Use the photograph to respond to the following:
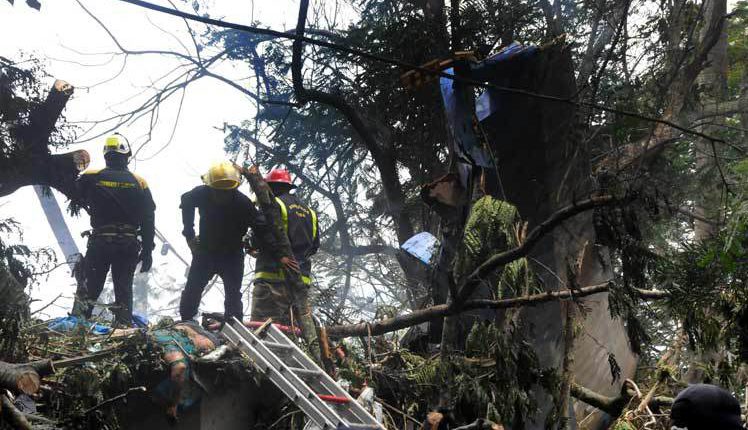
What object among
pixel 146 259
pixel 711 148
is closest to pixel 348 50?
pixel 146 259

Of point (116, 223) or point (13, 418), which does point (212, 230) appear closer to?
point (116, 223)

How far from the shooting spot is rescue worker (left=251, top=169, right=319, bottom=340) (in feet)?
21.2

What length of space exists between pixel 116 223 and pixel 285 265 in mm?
1836

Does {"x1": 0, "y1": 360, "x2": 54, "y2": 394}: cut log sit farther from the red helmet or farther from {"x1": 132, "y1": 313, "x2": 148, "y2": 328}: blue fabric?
the red helmet

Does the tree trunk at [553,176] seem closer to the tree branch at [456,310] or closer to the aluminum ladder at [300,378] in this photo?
the tree branch at [456,310]

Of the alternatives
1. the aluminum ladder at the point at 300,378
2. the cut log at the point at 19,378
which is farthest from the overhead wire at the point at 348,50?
the aluminum ladder at the point at 300,378

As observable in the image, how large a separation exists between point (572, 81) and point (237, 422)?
4849mm

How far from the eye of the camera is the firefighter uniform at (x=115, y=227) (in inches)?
267

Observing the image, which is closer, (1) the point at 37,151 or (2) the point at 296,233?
(2) the point at 296,233

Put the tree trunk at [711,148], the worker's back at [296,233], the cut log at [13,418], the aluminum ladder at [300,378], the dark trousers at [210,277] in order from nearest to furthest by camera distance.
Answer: the cut log at [13,418] → the aluminum ladder at [300,378] → the dark trousers at [210,277] → the worker's back at [296,233] → the tree trunk at [711,148]

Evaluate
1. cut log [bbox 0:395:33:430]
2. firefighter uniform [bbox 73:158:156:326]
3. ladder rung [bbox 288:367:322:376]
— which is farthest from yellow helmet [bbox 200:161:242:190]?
cut log [bbox 0:395:33:430]

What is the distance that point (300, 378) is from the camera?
554 cm

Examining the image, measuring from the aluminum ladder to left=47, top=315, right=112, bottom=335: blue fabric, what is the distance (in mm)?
986

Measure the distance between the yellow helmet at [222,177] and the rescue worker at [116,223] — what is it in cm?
88
